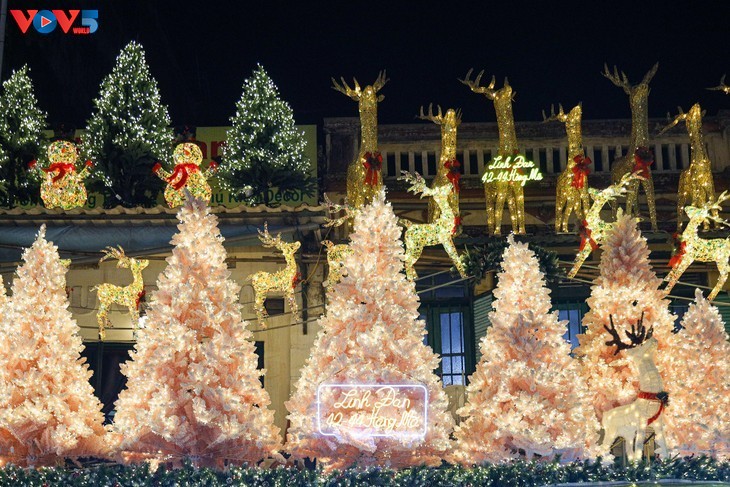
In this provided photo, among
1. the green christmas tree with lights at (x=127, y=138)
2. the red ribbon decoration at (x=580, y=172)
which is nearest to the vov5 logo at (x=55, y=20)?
the green christmas tree with lights at (x=127, y=138)

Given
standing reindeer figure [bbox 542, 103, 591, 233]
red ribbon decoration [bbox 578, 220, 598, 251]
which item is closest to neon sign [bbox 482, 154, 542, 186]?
standing reindeer figure [bbox 542, 103, 591, 233]

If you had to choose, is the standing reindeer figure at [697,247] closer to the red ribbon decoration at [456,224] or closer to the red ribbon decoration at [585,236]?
the red ribbon decoration at [585,236]

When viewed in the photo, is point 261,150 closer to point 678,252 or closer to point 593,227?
point 593,227

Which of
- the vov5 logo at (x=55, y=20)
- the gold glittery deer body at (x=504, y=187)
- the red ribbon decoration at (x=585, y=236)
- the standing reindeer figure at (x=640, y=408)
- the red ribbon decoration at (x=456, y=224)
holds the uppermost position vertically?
the vov5 logo at (x=55, y=20)

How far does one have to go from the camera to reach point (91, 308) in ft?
55.8

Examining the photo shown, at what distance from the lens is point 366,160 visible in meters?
15.6

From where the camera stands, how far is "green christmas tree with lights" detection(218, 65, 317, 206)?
1642 centimetres

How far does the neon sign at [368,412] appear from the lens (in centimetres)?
1172

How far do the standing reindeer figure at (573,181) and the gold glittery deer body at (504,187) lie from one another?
2.23 feet

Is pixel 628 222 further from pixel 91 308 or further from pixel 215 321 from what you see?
pixel 91 308

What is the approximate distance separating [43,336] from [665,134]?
1171 cm

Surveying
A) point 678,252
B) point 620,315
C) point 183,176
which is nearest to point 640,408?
point 620,315

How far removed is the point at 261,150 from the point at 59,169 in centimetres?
347

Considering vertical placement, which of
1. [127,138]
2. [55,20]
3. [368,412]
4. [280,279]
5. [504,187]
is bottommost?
[368,412]
